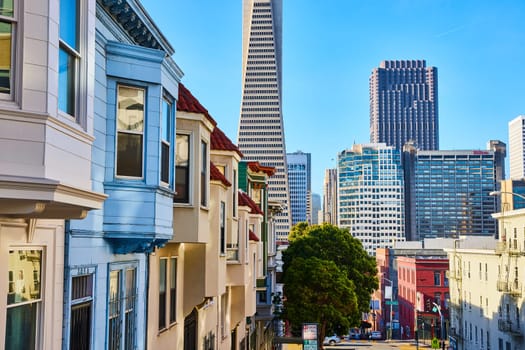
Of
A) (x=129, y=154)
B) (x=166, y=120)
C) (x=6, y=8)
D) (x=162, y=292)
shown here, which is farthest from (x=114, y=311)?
(x=6, y=8)

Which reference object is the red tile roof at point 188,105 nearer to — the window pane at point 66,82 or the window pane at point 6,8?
the window pane at point 66,82

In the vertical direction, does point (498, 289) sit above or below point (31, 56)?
below

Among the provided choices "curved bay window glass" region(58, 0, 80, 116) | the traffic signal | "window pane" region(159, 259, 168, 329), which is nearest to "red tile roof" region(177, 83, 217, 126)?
"window pane" region(159, 259, 168, 329)

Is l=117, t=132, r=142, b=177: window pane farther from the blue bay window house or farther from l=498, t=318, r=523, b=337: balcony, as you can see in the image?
l=498, t=318, r=523, b=337: balcony

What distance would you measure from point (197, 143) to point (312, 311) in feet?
121

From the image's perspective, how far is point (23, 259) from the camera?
7.87 metres

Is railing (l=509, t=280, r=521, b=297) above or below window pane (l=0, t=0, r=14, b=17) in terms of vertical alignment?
below

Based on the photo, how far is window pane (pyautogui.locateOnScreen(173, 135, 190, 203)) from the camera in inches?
543

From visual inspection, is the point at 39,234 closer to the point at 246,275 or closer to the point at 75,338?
the point at 75,338

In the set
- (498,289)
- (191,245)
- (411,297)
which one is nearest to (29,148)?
(191,245)

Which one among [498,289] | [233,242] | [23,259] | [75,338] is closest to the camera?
[23,259]

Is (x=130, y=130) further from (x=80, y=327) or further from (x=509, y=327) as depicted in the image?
(x=509, y=327)

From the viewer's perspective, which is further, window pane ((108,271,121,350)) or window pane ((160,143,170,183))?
window pane ((160,143,170,183))

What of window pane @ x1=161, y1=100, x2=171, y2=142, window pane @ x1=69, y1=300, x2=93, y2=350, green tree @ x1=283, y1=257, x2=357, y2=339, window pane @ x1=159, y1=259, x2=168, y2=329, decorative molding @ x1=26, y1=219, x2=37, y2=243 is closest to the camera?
decorative molding @ x1=26, y1=219, x2=37, y2=243
